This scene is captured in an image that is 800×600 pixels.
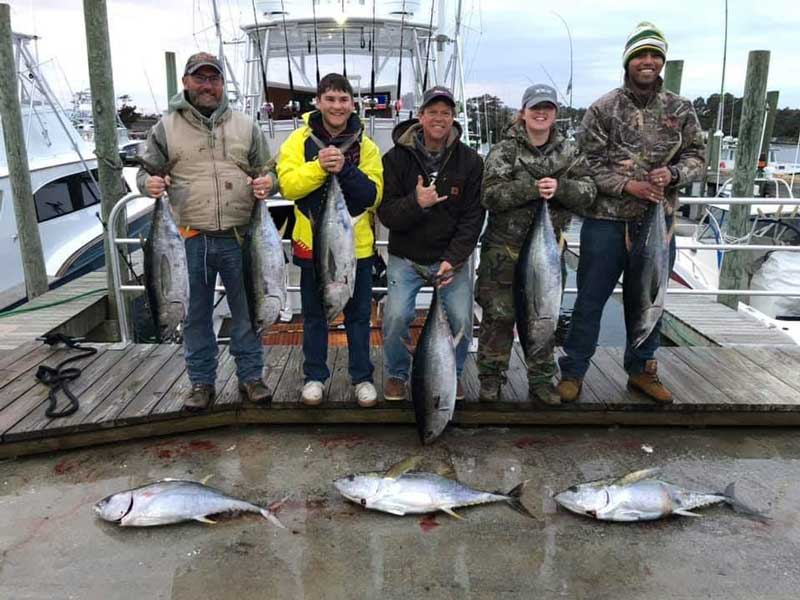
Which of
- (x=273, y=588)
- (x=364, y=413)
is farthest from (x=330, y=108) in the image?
(x=273, y=588)

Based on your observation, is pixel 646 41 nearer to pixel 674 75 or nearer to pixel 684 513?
pixel 684 513

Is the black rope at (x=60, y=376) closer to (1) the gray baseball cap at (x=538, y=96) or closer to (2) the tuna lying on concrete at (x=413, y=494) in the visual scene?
(2) the tuna lying on concrete at (x=413, y=494)

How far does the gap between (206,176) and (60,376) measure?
1.77 meters

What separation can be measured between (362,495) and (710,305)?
594 cm

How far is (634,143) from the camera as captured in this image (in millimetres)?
3340

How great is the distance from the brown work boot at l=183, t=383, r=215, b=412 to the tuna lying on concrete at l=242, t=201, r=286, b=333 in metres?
0.71

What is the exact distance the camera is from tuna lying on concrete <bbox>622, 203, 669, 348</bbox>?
3230 mm

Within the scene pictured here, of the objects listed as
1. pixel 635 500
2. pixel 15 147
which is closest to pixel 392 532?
pixel 635 500

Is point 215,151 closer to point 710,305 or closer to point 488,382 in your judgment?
point 488,382

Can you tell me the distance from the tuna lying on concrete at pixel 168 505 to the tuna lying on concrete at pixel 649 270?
2201mm

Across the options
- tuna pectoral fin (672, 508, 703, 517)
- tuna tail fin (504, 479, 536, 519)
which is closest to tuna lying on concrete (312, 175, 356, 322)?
tuna tail fin (504, 479, 536, 519)

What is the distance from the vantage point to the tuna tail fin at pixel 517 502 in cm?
288

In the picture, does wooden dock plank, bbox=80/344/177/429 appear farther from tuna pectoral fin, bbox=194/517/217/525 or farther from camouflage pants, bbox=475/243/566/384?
camouflage pants, bbox=475/243/566/384

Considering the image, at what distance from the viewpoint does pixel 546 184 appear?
Answer: 3037 mm
